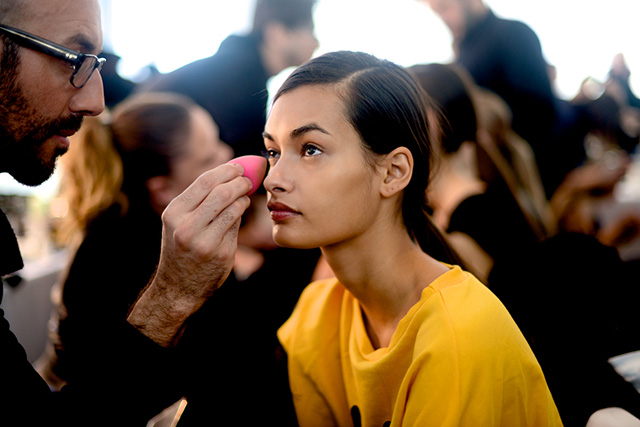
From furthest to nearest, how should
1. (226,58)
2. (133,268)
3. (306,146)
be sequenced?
(226,58) < (133,268) < (306,146)

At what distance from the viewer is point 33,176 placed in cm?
120

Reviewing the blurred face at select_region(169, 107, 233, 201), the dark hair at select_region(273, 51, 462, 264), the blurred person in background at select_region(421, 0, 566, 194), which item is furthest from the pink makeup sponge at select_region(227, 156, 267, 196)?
the blurred person in background at select_region(421, 0, 566, 194)

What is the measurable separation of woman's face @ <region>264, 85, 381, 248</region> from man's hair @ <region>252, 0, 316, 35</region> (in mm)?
1986

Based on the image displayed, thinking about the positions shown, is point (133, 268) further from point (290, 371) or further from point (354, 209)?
point (354, 209)

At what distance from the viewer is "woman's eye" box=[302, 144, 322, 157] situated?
106 cm

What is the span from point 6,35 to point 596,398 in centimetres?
144

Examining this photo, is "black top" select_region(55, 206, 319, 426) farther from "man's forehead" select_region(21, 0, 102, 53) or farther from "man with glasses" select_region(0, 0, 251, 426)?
"man's forehead" select_region(21, 0, 102, 53)

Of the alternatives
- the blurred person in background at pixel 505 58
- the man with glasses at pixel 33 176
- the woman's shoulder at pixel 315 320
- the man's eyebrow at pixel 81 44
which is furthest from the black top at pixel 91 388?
the blurred person in background at pixel 505 58

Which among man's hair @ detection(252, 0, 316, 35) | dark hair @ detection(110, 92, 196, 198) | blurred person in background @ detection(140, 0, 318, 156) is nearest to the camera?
dark hair @ detection(110, 92, 196, 198)

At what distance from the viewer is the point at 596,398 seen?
946 millimetres

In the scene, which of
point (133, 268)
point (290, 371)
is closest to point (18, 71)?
point (133, 268)

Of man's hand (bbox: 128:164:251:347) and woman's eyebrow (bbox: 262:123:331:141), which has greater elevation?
woman's eyebrow (bbox: 262:123:331:141)

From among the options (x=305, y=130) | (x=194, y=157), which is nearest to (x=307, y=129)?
(x=305, y=130)

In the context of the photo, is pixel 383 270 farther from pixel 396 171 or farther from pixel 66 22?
pixel 66 22
